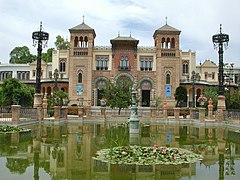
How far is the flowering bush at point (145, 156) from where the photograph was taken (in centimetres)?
806

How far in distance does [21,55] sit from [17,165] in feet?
223

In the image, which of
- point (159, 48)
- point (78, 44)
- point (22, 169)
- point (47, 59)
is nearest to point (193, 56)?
point (159, 48)

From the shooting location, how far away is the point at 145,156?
27.7ft

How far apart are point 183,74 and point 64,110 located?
30240 millimetres

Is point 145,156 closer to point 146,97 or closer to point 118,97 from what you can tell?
point 118,97

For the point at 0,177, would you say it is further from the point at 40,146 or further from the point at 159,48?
the point at 159,48

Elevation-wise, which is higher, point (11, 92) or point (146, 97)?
point (11, 92)

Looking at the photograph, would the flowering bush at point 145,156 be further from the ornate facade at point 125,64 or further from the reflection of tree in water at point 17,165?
the ornate facade at point 125,64

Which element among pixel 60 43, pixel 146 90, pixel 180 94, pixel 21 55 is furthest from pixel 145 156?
pixel 21 55

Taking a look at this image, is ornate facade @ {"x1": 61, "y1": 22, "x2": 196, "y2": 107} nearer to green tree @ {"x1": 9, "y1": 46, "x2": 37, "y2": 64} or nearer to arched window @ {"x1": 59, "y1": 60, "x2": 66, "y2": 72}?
arched window @ {"x1": 59, "y1": 60, "x2": 66, "y2": 72}

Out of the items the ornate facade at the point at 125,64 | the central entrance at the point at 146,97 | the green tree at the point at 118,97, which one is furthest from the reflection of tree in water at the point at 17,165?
the central entrance at the point at 146,97

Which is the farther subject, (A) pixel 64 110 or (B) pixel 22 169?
(A) pixel 64 110

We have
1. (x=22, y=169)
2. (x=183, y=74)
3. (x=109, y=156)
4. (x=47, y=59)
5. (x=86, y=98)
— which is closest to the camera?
(x=22, y=169)

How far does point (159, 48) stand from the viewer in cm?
4716
